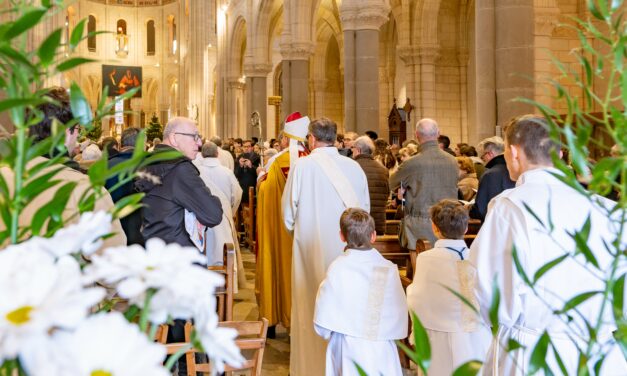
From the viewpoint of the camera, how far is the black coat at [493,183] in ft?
17.1

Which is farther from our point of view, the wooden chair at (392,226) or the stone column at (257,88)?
the stone column at (257,88)

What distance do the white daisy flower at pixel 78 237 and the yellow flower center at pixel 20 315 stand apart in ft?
0.40

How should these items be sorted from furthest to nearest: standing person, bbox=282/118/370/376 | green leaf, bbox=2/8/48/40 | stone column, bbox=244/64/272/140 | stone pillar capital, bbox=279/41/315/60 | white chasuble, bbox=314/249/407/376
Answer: stone column, bbox=244/64/272/140 < stone pillar capital, bbox=279/41/315/60 < standing person, bbox=282/118/370/376 < white chasuble, bbox=314/249/407/376 < green leaf, bbox=2/8/48/40

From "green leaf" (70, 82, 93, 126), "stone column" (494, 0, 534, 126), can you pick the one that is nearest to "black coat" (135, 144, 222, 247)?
"green leaf" (70, 82, 93, 126)

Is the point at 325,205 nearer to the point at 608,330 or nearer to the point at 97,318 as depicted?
the point at 608,330

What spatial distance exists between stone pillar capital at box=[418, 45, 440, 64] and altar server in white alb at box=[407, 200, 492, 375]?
15727 mm

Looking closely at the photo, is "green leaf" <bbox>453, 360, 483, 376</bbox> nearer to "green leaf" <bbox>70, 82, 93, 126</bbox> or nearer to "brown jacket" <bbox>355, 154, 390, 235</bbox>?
"green leaf" <bbox>70, 82, 93, 126</bbox>

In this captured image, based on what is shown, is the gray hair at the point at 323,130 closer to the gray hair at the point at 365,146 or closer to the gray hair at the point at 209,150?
the gray hair at the point at 365,146

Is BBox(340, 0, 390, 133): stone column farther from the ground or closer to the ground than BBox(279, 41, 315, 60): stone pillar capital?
closer to the ground

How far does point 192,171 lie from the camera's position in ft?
13.8

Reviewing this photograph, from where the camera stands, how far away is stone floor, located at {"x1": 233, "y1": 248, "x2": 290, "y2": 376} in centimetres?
572

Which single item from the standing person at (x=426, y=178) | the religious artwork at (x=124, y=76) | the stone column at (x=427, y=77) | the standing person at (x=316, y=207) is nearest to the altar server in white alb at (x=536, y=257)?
the standing person at (x=316, y=207)

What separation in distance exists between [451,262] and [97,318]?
11.9ft

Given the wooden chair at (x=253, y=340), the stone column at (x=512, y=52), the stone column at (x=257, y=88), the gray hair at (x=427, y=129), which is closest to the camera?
the wooden chair at (x=253, y=340)
